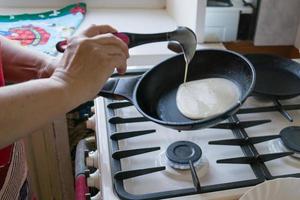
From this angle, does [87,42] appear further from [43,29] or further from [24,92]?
[43,29]

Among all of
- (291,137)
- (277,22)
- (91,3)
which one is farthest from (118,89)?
(91,3)

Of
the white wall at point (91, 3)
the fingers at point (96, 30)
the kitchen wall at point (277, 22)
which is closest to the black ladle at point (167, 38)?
the fingers at point (96, 30)

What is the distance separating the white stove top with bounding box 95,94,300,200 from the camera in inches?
22.4

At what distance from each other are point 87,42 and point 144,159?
0.74 feet

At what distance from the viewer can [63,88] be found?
20.7 inches

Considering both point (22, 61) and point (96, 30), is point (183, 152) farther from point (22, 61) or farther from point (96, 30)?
point (22, 61)

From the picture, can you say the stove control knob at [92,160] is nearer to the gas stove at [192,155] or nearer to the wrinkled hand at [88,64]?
the gas stove at [192,155]

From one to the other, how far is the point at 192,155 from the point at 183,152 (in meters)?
0.02

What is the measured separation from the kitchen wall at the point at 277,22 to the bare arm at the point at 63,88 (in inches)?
22.9

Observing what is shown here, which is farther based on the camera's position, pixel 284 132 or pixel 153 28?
pixel 153 28

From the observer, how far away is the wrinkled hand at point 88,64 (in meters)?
0.54

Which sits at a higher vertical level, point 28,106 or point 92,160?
point 28,106

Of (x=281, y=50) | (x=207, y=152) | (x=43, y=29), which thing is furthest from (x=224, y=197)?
(x=43, y=29)

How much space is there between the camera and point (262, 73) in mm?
854
